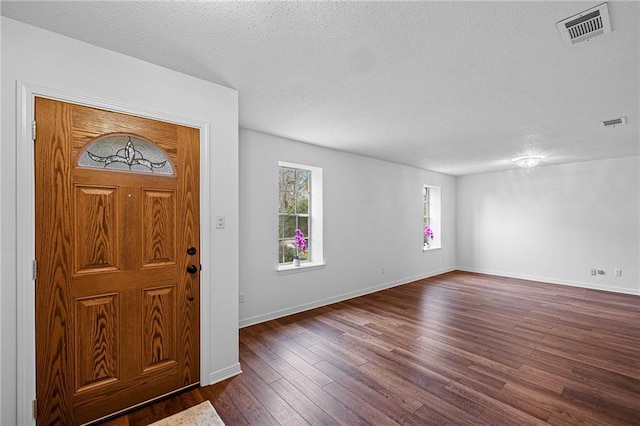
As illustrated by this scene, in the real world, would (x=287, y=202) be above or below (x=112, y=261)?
above

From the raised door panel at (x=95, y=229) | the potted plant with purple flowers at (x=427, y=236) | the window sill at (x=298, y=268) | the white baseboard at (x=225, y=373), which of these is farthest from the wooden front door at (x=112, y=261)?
the potted plant with purple flowers at (x=427, y=236)

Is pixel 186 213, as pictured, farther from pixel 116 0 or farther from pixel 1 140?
pixel 116 0

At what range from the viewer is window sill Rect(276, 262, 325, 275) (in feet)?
12.9

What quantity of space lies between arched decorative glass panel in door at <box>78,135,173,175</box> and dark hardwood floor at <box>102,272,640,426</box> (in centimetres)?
175

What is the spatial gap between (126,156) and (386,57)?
2011 mm

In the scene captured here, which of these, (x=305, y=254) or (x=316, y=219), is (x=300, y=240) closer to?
(x=305, y=254)

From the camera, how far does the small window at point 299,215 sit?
166 inches

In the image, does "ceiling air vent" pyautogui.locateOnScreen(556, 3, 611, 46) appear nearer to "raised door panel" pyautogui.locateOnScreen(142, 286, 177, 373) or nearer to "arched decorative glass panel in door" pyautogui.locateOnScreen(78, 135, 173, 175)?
"arched decorative glass panel in door" pyautogui.locateOnScreen(78, 135, 173, 175)

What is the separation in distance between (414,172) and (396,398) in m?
5.01

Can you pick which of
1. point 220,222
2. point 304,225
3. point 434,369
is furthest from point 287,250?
point 434,369

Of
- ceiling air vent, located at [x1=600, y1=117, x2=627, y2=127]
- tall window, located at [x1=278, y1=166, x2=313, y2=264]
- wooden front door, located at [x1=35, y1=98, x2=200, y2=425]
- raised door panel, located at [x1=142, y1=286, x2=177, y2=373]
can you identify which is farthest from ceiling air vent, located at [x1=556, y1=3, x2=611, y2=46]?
tall window, located at [x1=278, y1=166, x2=313, y2=264]

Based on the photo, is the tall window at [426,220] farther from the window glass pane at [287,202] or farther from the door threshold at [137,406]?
the door threshold at [137,406]

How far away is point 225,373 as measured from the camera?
2391mm

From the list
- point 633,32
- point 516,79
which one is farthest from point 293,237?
point 633,32
